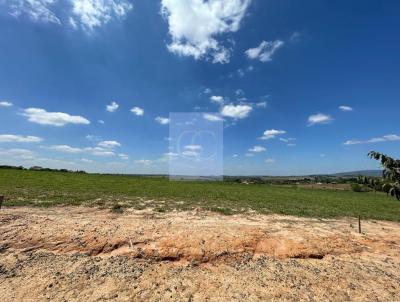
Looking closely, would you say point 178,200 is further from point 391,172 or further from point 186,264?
point 391,172

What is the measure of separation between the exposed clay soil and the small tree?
2512 mm

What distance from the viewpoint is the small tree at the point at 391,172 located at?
7254 mm

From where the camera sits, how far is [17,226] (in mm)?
9656

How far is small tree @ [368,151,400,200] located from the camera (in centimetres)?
725

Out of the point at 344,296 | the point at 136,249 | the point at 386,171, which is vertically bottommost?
the point at 344,296

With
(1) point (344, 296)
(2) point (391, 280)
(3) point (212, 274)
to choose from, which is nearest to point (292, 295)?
(1) point (344, 296)

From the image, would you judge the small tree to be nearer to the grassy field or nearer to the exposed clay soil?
the exposed clay soil

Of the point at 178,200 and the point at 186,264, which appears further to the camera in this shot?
the point at 178,200

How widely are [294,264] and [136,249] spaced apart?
5.04 metres

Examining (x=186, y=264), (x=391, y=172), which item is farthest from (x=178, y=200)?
(x=391, y=172)

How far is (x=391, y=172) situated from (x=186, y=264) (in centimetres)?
656

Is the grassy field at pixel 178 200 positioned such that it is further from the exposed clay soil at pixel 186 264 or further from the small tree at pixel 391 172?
the small tree at pixel 391 172

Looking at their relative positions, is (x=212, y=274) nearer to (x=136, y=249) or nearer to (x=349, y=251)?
(x=136, y=249)

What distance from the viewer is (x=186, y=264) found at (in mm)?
7715
